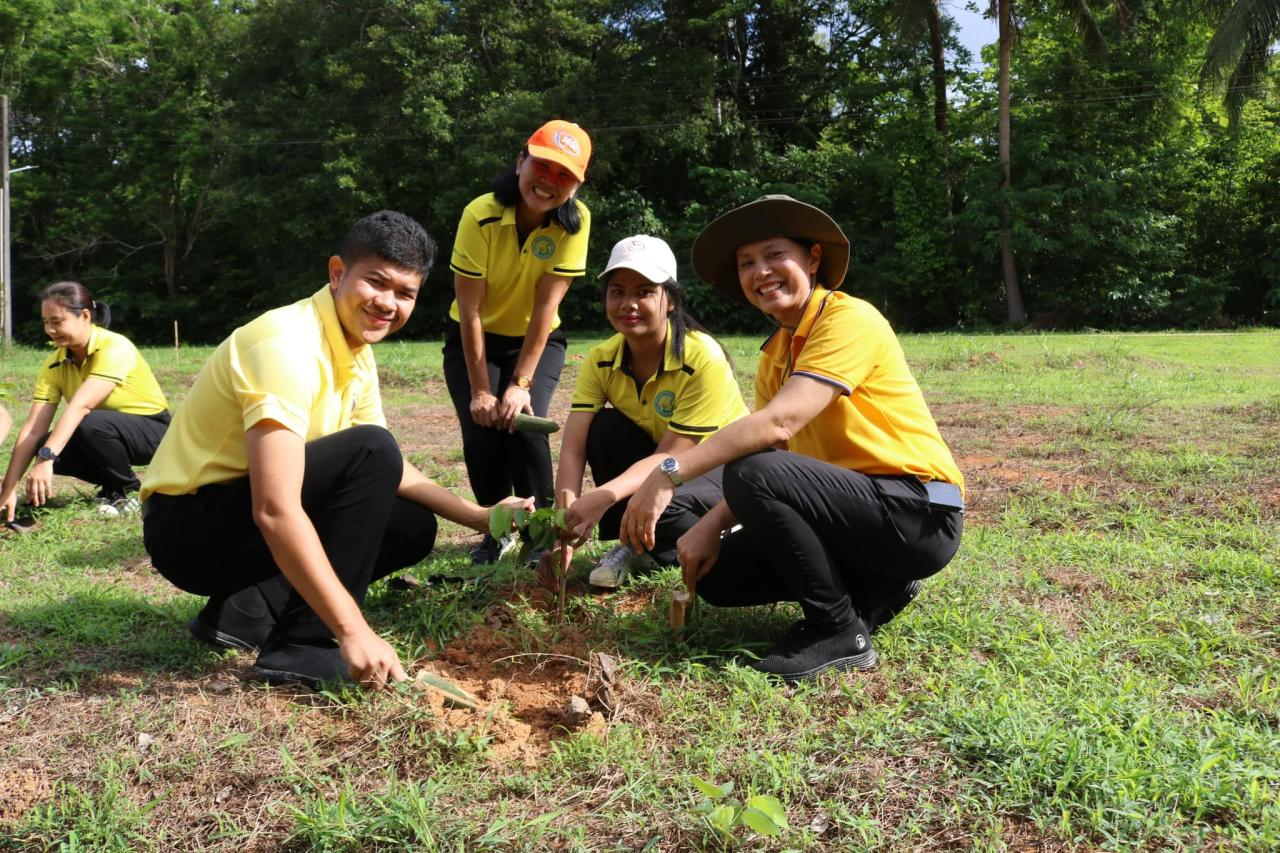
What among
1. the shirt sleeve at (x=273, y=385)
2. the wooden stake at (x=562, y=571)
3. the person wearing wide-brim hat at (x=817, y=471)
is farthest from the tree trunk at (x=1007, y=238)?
the shirt sleeve at (x=273, y=385)

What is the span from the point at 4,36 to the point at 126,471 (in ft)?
105

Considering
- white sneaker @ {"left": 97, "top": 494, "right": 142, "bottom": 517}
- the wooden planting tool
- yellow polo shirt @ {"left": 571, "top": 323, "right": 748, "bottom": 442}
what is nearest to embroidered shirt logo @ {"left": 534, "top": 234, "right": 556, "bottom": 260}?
yellow polo shirt @ {"left": 571, "top": 323, "right": 748, "bottom": 442}

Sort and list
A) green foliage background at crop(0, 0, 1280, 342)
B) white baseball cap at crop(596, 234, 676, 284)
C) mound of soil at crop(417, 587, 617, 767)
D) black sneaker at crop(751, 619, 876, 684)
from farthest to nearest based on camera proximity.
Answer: green foliage background at crop(0, 0, 1280, 342) → white baseball cap at crop(596, 234, 676, 284) → black sneaker at crop(751, 619, 876, 684) → mound of soil at crop(417, 587, 617, 767)

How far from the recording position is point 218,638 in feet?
10.5

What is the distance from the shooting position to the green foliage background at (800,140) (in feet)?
78.0

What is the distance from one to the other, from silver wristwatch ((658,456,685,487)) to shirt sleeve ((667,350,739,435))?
0.86 metres

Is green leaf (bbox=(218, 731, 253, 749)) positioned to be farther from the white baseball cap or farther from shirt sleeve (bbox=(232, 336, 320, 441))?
the white baseball cap

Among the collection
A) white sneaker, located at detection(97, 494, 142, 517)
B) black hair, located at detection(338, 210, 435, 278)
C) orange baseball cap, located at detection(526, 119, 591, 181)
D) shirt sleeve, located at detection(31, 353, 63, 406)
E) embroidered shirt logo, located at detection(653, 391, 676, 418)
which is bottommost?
white sneaker, located at detection(97, 494, 142, 517)

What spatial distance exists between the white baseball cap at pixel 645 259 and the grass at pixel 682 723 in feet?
3.66

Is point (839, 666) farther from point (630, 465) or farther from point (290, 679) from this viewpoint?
point (290, 679)

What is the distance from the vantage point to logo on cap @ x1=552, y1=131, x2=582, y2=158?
395cm

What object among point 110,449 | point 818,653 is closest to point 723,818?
point 818,653

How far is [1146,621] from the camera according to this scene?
3.34m

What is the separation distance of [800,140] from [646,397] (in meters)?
24.9
